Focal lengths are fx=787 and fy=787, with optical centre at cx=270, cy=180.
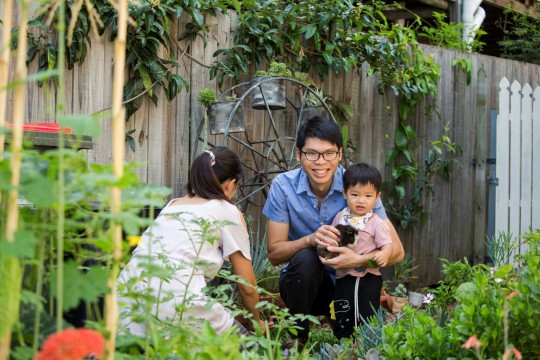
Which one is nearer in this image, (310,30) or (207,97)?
(207,97)

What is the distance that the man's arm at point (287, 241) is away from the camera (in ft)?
11.1

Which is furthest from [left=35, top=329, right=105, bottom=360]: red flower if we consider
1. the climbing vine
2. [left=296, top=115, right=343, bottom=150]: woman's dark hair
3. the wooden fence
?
the wooden fence

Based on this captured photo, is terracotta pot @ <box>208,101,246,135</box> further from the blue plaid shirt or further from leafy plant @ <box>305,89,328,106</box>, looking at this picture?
the blue plaid shirt

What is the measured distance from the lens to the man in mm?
3447

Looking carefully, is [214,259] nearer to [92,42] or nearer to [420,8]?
[92,42]

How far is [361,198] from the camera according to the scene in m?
3.52

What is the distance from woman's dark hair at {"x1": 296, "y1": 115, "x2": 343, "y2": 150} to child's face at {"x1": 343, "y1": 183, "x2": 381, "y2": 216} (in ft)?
0.74

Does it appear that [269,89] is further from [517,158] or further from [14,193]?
[14,193]

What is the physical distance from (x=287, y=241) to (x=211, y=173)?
2.45 feet

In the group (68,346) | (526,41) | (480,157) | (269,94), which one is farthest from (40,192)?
(526,41)

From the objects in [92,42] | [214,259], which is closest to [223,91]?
[92,42]

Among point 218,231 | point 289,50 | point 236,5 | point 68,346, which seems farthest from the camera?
point 289,50

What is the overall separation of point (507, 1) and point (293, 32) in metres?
5.12

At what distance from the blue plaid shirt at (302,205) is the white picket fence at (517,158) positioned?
298 cm
